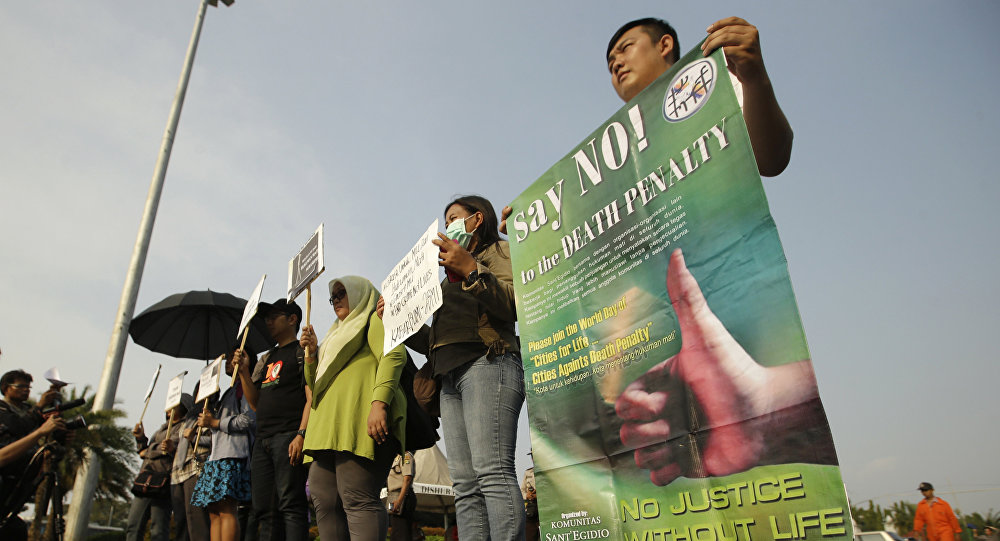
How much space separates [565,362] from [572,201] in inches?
27.0

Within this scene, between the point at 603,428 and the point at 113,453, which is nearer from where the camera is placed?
the point at 603,428

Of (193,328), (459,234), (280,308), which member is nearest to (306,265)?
(280,308)

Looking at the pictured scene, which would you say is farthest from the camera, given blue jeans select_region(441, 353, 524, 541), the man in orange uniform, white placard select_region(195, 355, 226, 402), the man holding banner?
the man in orange uniform

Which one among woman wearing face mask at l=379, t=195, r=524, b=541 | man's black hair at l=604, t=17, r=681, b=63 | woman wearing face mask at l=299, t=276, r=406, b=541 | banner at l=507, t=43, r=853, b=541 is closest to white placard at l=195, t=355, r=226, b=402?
woman wearing face mask at l=299, t=276, r=406, b=541

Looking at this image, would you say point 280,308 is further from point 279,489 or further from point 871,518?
point 871,518

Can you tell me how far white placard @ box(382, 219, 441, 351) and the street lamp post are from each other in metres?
4.35

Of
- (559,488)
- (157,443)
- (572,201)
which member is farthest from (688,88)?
(157,443)

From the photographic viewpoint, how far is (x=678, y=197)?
2.07 metres

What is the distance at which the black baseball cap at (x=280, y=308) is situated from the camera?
4.93 metres

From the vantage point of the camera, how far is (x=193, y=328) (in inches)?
290

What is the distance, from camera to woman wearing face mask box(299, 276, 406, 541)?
318cm

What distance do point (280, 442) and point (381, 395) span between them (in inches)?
44.3

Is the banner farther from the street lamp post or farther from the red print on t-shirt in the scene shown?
the street lamp post

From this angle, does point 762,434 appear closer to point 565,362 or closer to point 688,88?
point 565,362
